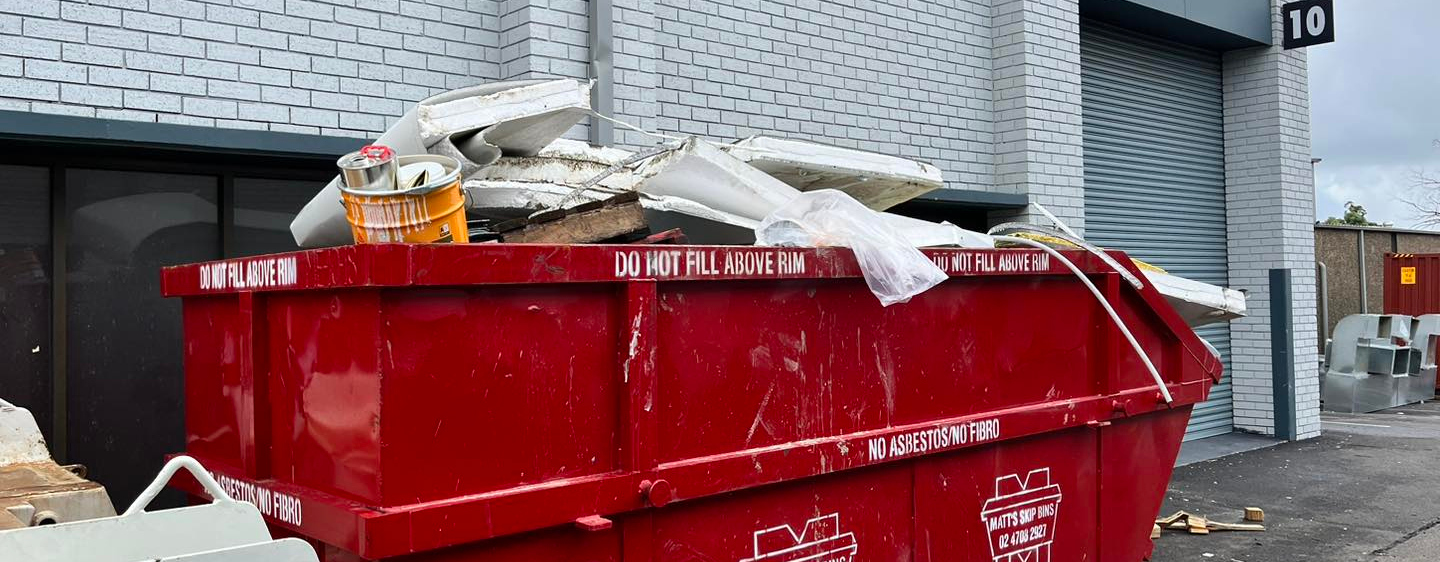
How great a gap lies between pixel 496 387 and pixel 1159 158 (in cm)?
1061

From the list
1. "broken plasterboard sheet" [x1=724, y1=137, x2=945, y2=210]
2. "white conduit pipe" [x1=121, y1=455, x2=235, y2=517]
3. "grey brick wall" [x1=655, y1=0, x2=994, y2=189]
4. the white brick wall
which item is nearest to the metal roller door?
the white brick wall

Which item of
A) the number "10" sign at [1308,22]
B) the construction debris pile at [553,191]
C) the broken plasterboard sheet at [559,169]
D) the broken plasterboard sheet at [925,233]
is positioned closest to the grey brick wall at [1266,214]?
the number "10" sign at [1308,22]

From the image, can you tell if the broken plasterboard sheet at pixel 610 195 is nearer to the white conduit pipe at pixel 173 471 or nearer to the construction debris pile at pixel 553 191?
the construction debris pile at pixel 553 191

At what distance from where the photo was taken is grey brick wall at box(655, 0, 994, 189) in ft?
24.7

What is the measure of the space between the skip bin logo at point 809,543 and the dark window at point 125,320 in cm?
338

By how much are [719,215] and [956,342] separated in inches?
39.2

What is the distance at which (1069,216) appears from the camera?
383 inches

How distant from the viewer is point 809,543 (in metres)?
3.65

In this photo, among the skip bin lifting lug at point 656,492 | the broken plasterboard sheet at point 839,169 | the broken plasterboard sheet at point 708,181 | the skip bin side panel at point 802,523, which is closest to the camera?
the skip bin lifting lug at point 656,492

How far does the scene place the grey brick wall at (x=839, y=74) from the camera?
297 inches

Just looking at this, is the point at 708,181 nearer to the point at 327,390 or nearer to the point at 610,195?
the point at 610,195

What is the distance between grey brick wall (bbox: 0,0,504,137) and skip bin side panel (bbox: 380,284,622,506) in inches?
124

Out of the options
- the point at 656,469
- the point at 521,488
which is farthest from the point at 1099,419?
the point at 521,488

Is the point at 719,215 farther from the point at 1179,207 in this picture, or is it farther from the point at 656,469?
the point at 1179,207
